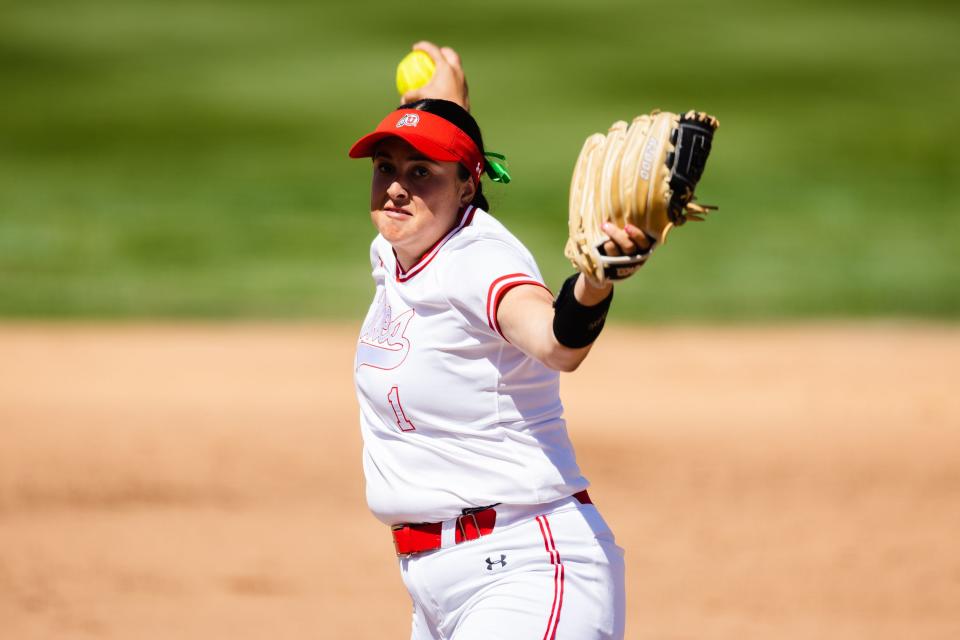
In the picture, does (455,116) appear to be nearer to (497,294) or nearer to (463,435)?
(497,294)

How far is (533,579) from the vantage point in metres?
2.81

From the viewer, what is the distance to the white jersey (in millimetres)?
2805

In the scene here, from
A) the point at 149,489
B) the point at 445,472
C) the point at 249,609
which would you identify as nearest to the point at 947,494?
the point at 249,609

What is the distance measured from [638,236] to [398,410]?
2.67 feet

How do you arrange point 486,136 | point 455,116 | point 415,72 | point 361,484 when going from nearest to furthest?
point 455,116 → point 415,72 → point 361,484 → point 486,136

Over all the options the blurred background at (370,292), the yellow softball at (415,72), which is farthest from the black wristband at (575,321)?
the yellow softball at (415,72)

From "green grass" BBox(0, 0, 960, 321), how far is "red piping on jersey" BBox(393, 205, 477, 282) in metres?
8.29

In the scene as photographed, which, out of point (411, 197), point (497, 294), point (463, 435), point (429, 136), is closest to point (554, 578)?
point (463, 435)

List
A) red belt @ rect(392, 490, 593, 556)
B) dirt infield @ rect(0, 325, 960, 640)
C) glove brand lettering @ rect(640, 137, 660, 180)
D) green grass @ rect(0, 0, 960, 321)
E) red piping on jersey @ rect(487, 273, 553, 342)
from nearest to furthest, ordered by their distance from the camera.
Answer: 1. glove brand lettering @ rect(640, 137, 660, 180)
2. red piping on jersey @ rect(487, 273, 553, 342)
3. red belt @ rect(392, 490, 593, 556)
4. dirt infield @ rect(0, 325, 960, 640)
5. green grass @ rect(0, 0, 960, 321)

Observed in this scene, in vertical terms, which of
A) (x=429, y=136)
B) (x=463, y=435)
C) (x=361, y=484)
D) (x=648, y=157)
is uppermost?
(x=429, y=136)

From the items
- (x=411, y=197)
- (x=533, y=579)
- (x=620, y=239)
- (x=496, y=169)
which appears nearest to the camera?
(x=620, y=239)

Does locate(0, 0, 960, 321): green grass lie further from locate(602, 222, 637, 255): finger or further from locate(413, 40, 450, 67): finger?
locate(602, 222, 637, 255): finger

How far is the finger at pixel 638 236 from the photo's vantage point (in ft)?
7.66

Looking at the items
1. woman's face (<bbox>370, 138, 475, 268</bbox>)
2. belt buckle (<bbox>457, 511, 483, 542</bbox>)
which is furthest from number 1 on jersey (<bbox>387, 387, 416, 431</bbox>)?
woman's face (<bbox>370, 138, 475, 268</bbox>)
